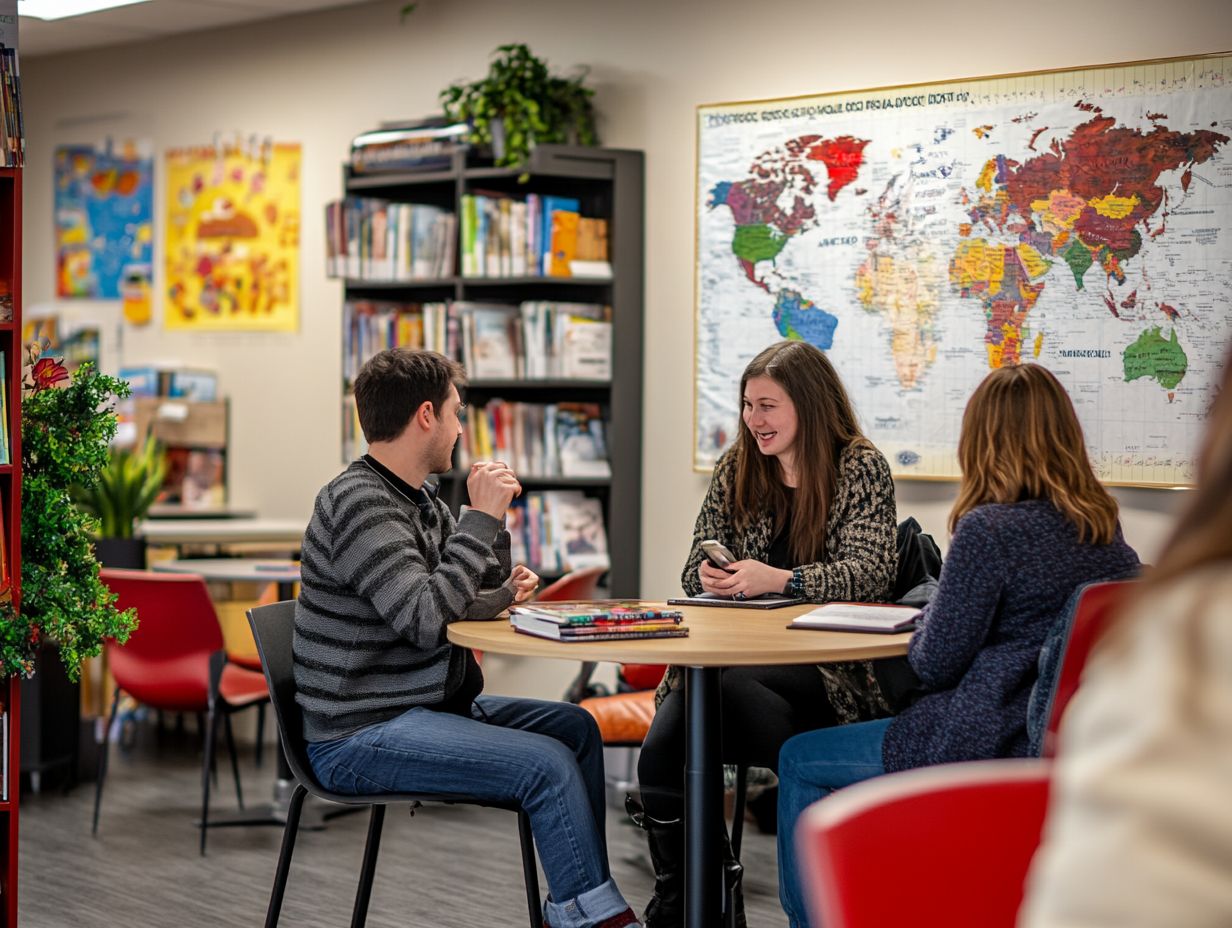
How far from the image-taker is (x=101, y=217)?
6.98 m

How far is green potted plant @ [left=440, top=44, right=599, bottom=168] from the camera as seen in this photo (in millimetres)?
5070

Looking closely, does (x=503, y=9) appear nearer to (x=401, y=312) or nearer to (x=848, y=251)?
(x=401, y=312)

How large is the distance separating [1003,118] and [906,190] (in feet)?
1.23

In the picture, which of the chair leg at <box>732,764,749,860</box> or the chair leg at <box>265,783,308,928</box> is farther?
the chair leg at <box>732,764,749,860</box>

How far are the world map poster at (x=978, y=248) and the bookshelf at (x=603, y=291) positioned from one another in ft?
0.87

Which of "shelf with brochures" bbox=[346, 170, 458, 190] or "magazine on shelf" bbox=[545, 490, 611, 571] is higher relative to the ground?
"shelf with brochures" bbox=[346, 170, 458, 190]

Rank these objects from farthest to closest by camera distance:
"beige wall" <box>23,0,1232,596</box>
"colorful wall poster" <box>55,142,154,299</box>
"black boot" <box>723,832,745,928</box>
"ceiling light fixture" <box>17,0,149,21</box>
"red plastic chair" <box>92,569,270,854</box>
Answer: "colorful wall poster" <box>55,142,154,299</box>
"ceiling light fixture" <box>17,0,149,21</box>
"beige wall" <box>23,0,1232,596</box>
"red plastic chair" <box>92,569,270,854</box>
"black boot" <box>723,832,745,928</box>

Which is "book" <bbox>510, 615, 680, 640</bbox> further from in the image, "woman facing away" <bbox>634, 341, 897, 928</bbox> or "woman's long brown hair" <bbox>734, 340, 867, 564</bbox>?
"woman's long brown hair" <bbox>734, 340, 867, 564</bbox>

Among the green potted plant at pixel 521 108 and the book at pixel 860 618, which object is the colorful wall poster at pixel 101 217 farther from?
the book at pixel 860 618

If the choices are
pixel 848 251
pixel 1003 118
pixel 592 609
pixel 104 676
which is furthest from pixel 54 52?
pixel 592 609

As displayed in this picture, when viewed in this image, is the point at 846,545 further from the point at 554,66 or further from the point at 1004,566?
the point at 554,66

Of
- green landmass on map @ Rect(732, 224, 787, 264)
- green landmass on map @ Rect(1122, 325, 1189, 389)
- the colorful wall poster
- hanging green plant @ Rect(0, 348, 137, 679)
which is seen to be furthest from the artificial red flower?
the colorful wall poster

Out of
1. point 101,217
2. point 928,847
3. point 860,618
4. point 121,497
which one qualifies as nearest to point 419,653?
point 860,618

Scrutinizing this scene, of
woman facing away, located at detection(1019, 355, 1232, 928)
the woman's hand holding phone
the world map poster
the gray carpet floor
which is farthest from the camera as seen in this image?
the world map poster
